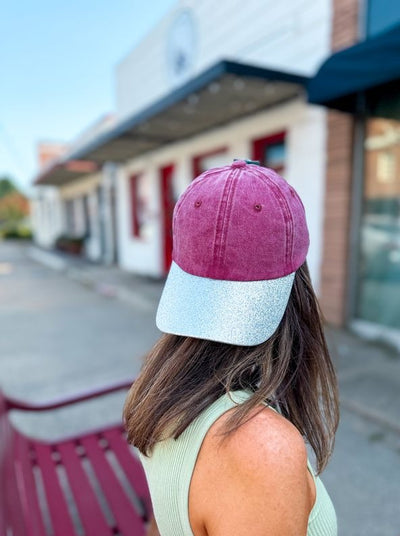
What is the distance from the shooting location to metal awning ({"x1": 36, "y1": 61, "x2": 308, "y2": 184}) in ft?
14.4

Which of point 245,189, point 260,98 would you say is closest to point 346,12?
point 260,98

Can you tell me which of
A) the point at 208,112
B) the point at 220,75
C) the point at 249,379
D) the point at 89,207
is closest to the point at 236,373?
the point at 249,379

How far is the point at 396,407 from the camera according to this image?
302cm

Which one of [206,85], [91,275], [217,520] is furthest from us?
[91,275]

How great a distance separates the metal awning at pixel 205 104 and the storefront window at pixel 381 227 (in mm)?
1174

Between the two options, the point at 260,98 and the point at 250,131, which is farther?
the point at 250,131

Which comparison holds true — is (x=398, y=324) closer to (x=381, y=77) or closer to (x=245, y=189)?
(x=381, y=77)

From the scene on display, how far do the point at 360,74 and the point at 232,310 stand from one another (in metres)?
3.42

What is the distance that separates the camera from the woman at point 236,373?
0.63 metres

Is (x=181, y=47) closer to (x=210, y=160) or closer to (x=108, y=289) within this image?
(x=210, y=160)

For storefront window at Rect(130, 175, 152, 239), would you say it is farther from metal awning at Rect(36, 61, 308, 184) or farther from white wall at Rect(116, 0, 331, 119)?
white wall at Rect(116, 0, 331, 119)

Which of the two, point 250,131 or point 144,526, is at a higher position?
point 250,131

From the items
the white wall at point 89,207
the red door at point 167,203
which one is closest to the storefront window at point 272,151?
the red door at point 167,203

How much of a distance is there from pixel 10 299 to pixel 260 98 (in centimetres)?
649
